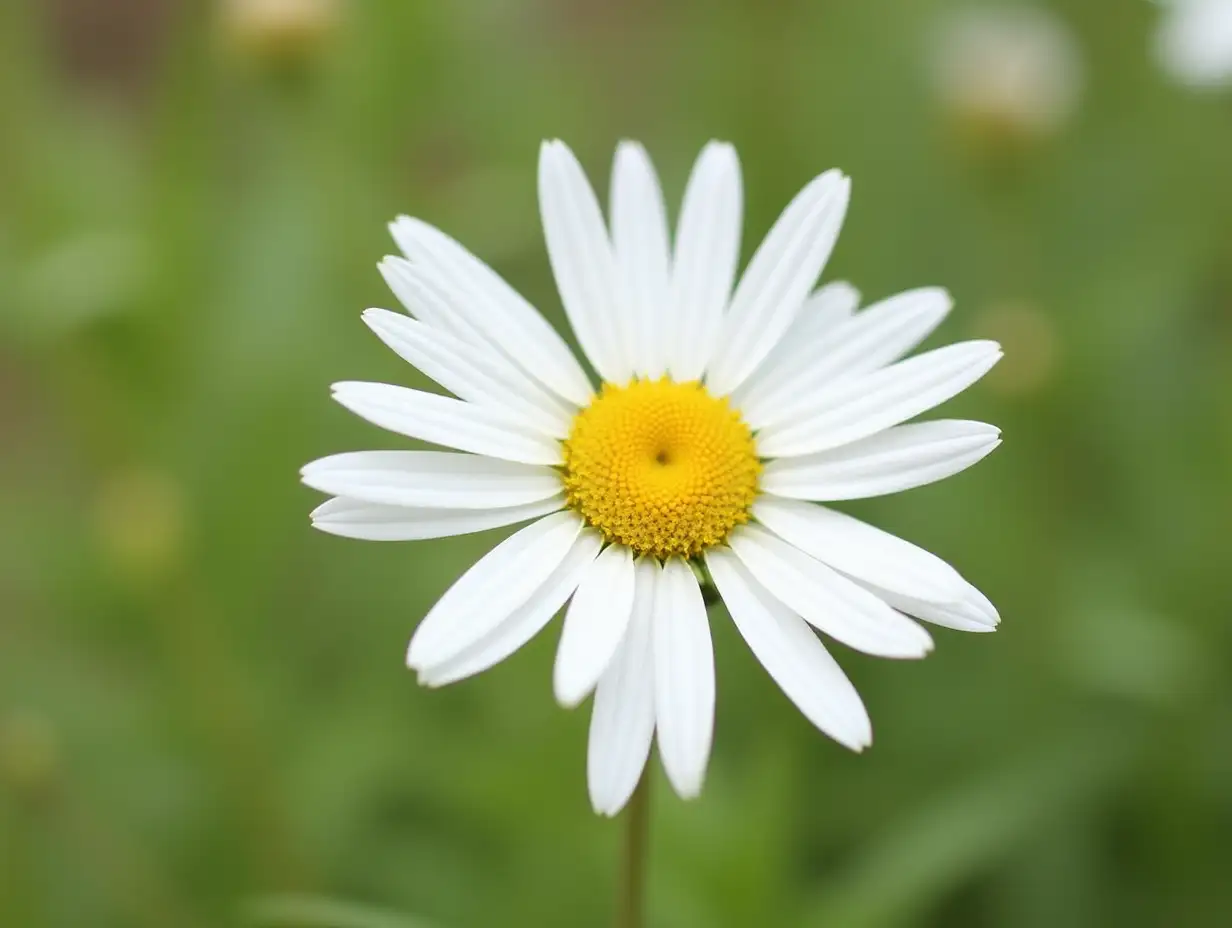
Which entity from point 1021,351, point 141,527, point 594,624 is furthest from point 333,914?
point 1021,351

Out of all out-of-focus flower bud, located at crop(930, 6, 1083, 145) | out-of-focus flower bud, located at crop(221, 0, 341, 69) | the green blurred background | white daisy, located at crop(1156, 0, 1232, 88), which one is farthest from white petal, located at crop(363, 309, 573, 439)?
out-of-focus flower bud, located at crop(930, 6, 1083, 145)

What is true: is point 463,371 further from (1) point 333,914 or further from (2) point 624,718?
(1) point 333,914

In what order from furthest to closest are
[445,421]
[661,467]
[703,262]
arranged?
[703,262], [661,467], [445,421]

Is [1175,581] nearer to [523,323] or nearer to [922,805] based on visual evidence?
[922,805]

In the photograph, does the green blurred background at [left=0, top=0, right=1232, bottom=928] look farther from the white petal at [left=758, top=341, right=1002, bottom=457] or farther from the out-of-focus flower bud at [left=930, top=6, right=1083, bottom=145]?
the white petal at [left=758, top=341, right=1002, bottom=457]

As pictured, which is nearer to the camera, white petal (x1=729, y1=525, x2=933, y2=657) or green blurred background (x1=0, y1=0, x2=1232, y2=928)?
white petal (x1=729, y1=525, x2=933, y2=657)

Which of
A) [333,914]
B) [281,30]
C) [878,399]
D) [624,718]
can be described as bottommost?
[333,914]
